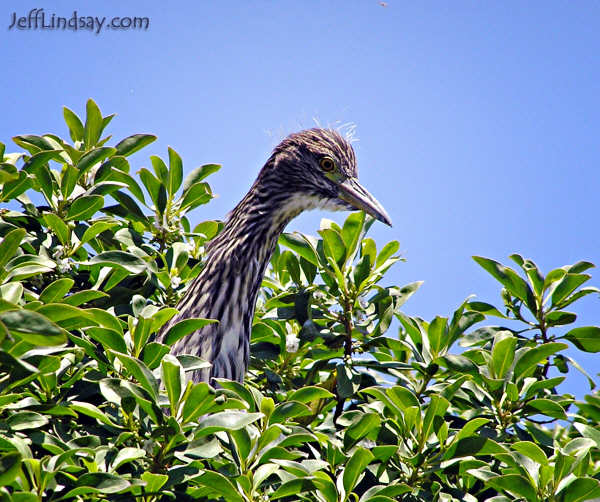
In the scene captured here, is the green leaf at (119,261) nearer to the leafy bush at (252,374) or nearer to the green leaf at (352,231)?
the leafy bush at (252,374)

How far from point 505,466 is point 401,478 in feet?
1.28

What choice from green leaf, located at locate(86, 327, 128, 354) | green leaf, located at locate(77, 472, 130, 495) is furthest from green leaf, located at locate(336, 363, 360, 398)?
green leaf, located at locate(77, 472, 130, 495)

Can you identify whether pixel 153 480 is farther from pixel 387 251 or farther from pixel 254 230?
pixel 254 230

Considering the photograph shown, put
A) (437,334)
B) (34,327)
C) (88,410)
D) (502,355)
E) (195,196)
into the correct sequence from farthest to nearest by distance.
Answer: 1. (195,196)
2. (437,334)
3. (502,355)
4. (88,410)
5. (34,327)

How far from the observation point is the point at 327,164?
4.37m

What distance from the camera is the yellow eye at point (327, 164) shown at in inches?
172

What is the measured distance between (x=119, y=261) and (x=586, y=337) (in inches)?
76.5

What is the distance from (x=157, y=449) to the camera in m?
2.07

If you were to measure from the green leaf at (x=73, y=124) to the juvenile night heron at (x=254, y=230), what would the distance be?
86cm

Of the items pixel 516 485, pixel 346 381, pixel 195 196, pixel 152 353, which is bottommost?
pixel 516 485

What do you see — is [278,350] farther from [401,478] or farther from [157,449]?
[157,449]

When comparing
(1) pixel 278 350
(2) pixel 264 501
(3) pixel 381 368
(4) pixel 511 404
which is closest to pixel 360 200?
(1) pixel 278 350

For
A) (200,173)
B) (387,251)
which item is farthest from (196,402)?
(200,173)

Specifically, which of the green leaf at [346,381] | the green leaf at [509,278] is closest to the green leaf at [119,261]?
the green leaf at [346,381]
